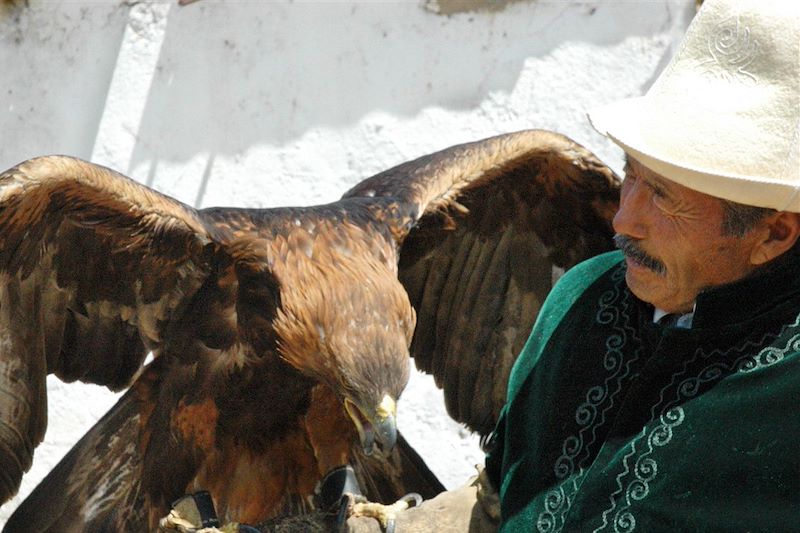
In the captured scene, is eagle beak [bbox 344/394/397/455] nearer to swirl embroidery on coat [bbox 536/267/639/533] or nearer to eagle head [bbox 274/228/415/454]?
eagle head [bbox 274/228/415/454]

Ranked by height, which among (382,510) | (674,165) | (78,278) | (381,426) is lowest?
(382,510)

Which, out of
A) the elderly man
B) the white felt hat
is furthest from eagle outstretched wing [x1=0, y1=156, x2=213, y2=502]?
the white felt hat

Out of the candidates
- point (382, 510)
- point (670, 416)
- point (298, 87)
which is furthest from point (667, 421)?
point (298, 87)

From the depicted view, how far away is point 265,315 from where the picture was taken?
4.42m

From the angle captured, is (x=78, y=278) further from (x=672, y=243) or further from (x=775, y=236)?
(x=775, y=236)

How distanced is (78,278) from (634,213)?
2359mm

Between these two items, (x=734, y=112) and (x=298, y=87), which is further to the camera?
(x=298, y=87)

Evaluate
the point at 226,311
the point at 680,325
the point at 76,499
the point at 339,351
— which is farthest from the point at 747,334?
the point at 76,499

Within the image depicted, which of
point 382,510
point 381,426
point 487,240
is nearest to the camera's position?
point 381,426

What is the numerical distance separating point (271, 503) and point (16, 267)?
51.3 inches

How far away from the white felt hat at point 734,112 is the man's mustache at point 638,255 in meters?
0.23

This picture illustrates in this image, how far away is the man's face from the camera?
2.72m

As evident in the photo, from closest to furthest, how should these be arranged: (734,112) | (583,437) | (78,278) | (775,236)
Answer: (734,112)
(775,236)
(583,437)
(78,278)

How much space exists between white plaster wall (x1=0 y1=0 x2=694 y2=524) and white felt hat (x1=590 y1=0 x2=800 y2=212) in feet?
12.1
